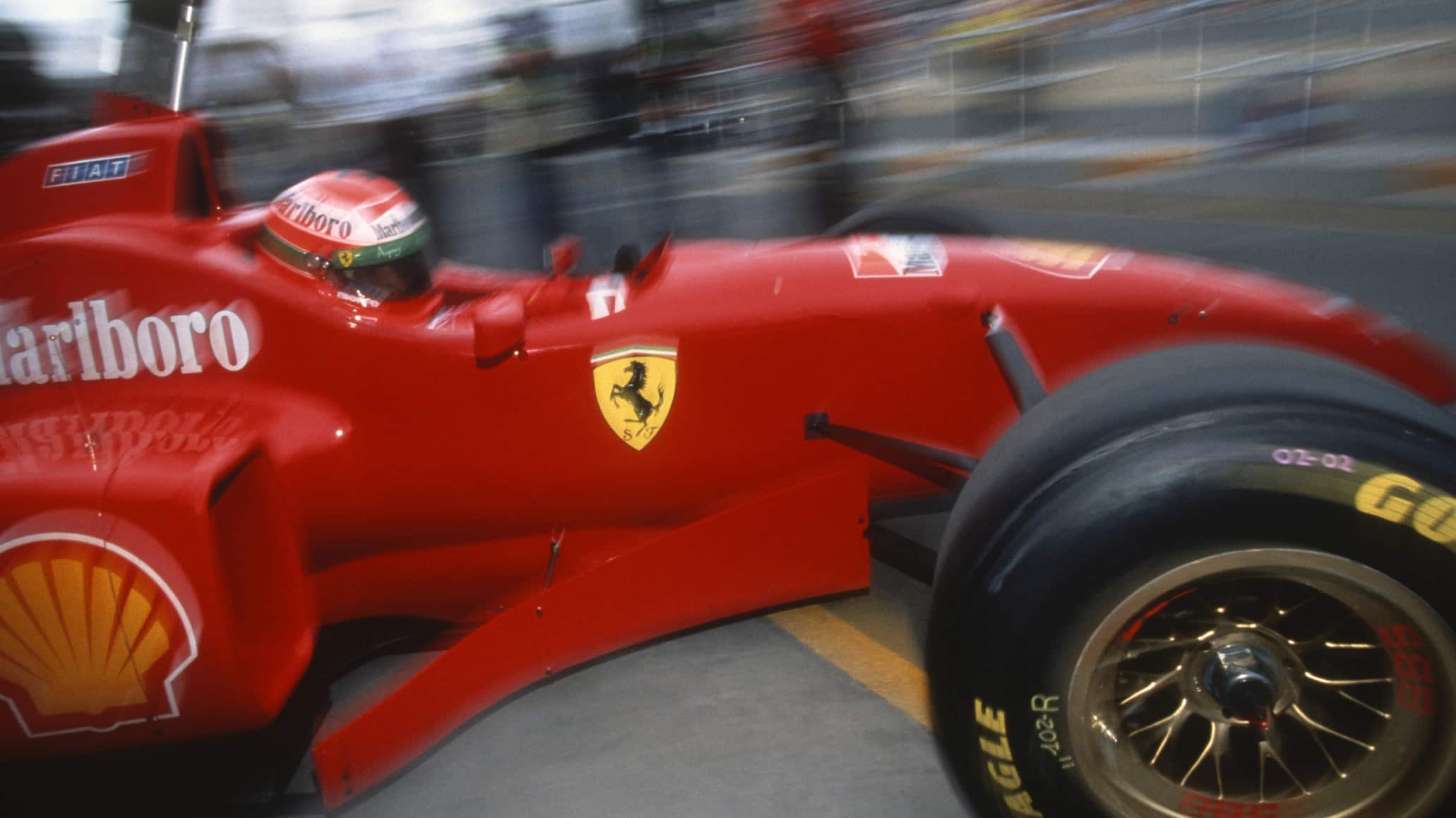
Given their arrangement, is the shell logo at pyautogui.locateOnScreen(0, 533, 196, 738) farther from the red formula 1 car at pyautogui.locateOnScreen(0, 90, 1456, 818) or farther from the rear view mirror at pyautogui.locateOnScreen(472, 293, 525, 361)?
the rear view mirror at pyautogui.locateOnScreen(472, 293, 525, 361)

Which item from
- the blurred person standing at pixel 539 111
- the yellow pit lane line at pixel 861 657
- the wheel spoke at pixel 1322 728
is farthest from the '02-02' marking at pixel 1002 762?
the blurred person standing at pixel 539 111

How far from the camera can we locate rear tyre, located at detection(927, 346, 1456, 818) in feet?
5.09

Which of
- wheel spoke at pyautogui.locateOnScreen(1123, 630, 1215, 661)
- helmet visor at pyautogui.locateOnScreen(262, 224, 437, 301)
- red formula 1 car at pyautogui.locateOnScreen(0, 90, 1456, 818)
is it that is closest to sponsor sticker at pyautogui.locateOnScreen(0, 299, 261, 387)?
red formula 1 car at pyautogui.locateOnScreen(0, 90, 1456, 818)

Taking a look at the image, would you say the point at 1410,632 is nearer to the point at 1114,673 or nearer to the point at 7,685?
the point at 1114,673

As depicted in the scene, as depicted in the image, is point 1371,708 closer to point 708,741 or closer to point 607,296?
point 708,741

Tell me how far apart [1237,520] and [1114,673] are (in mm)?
353

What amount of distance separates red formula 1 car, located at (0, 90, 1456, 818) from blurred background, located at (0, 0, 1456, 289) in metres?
1.15

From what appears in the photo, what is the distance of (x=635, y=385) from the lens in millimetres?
2406

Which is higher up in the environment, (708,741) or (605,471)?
(605,471)

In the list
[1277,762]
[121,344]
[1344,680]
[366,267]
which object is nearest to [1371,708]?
[1344,680]

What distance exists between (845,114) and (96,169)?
7.64 metres

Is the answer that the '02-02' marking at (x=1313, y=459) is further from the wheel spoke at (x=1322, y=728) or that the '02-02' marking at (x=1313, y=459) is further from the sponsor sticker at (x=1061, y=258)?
the sponsor sticker at (x=1061, y=258)

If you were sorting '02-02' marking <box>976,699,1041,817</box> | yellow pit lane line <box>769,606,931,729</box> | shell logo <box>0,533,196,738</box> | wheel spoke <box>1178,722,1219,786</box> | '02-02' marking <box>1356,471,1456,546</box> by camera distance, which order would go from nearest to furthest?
'02-02' marking <box>1356,471,1456,546</box> < '02-02' marking <box>976,699,1041,817</box> < wheel spoke <box>1178,722,1219,786</box> < shell logo <box>0,533,196,738</box> < yellow pit lane line <box>769,606,931,729</box>

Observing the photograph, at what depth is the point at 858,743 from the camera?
2379 millimetres
